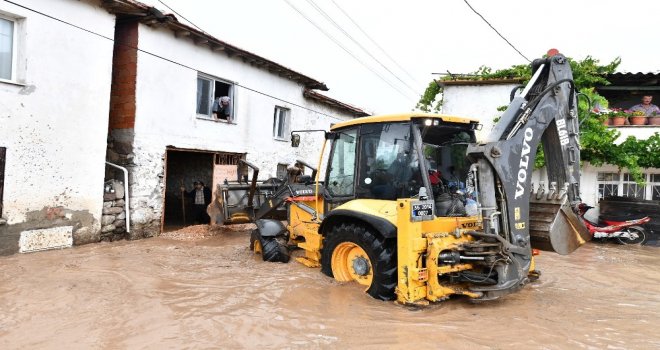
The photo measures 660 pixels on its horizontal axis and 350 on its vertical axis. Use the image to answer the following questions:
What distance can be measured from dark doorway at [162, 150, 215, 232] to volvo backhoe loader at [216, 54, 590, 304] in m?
7.81

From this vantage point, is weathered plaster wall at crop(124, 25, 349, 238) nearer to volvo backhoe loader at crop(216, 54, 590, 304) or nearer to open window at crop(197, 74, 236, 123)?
open window at crop(197, 74, 236, 123)

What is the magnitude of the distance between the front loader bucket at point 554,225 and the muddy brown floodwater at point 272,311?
70 centimetres

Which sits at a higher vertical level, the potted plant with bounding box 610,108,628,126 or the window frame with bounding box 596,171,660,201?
the potted plant with bounding box 610,108,628,126

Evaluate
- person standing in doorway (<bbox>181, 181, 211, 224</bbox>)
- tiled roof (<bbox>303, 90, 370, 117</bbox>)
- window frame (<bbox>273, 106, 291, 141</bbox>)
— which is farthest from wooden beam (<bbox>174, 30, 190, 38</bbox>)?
tiled roof (<bbox>303, 90, 370, 117</bbox>)

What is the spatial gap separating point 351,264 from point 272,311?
3.93ft

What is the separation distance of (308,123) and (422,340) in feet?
40.5

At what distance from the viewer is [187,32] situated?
10086 mm

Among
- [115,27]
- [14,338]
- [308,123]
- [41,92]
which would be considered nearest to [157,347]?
[14,338]

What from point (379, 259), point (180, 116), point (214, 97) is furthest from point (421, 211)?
point (214, 97)

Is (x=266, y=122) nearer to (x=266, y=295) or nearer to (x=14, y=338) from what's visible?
(x=266, y=295)

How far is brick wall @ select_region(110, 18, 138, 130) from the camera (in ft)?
30.3

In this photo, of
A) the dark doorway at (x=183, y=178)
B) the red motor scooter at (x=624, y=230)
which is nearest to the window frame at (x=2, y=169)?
the dark doorway at (x=183, y=178)

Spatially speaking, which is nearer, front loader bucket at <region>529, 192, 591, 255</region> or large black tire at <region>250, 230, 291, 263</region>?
front loader bucket at <region>529, 192, 591, 255</region>

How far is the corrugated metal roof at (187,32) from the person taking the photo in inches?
336
